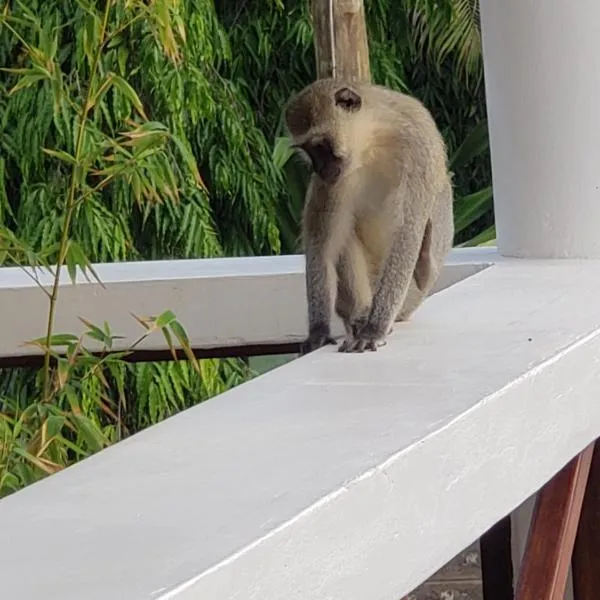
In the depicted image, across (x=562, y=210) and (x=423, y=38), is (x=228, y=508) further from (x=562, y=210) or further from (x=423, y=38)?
(x=423, y=38)

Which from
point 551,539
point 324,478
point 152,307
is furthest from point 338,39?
point 324,478

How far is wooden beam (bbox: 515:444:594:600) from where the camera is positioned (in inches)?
64.2

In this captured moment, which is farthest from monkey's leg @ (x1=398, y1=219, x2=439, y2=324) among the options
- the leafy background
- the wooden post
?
the wooden post

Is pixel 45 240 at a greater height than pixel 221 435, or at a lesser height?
lesser

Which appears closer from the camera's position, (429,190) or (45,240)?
(429,190)

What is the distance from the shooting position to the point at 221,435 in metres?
1.31

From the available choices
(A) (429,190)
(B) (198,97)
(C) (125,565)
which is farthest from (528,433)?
(B) (198,97)

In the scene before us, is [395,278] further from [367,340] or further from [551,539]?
[551,539]

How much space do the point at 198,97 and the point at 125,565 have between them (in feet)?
16.2

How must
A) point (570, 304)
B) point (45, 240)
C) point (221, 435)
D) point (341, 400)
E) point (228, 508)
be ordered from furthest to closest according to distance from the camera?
point (45, 240), point (570, 304), point (341, 400), point (221, 435), point (228, 508)

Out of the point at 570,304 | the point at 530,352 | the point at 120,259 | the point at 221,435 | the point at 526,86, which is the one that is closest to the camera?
the point at 221,435

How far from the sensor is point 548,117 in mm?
2473

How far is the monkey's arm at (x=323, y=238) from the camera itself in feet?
8.72

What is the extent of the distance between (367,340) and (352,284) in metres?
0.76
